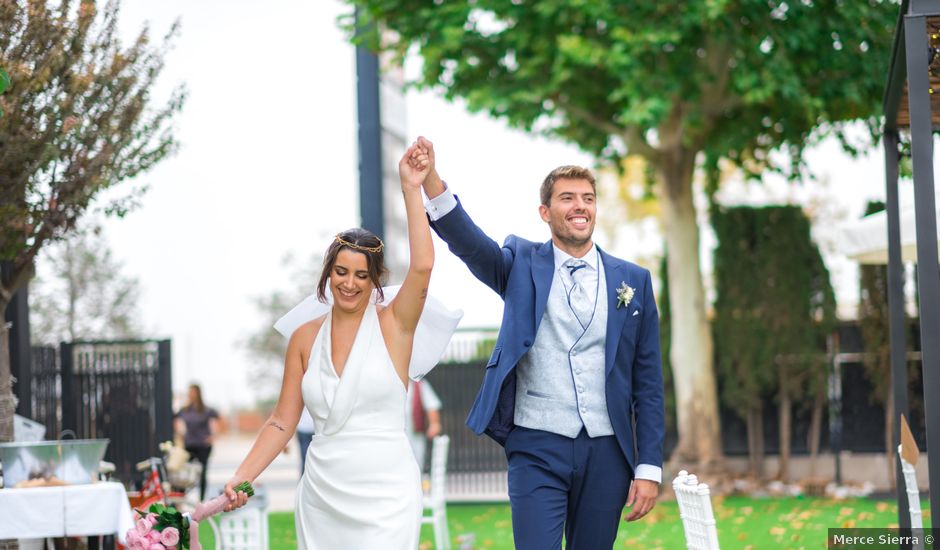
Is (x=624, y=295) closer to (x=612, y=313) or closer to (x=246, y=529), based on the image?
(x=612, y=313)

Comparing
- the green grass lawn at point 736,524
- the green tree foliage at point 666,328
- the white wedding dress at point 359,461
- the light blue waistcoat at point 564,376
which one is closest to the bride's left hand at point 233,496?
the white wedding dress at point 359,461

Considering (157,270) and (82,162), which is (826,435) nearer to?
(82,162)

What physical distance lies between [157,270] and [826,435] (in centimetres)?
3880

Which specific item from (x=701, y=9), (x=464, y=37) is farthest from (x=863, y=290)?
(x=464, y=37)

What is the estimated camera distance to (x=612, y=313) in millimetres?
4496

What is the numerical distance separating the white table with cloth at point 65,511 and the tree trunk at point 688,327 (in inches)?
360

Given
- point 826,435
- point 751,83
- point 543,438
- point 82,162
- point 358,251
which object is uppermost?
point 751,83

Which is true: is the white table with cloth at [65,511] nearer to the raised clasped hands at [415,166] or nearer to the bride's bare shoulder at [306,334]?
the bride's bare shoulder at [306,334]

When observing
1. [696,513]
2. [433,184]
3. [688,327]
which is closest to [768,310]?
[688,327]

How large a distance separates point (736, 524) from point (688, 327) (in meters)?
3.40

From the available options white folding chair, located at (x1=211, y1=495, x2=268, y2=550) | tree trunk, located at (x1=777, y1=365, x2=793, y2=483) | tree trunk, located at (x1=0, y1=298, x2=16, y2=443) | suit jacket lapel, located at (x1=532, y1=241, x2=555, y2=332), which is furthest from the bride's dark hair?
tree trunk, located at (x1=777, y1=365, x2=793, y2=483)

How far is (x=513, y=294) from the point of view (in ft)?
14.9

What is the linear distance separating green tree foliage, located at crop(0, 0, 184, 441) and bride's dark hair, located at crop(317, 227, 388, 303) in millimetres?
3126

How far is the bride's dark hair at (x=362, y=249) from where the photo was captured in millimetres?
4191
